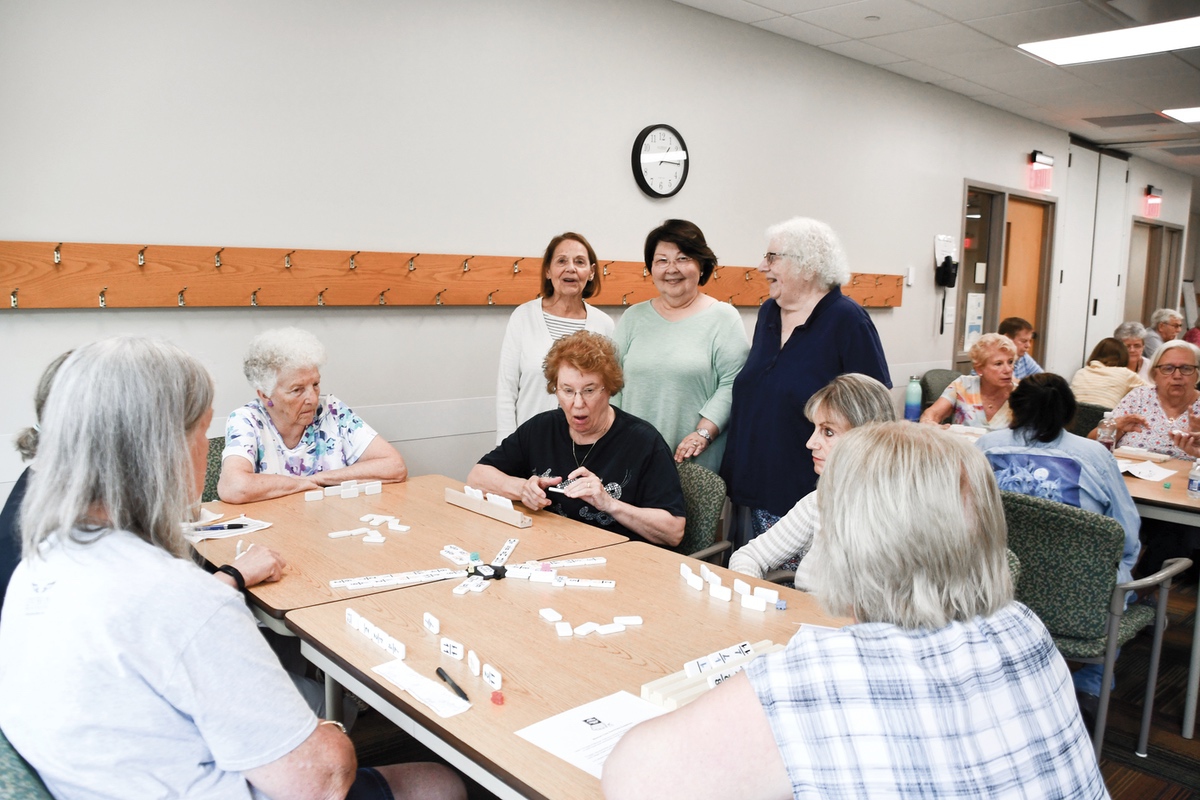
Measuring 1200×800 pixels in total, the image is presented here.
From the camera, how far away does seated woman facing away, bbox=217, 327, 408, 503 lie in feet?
9.18

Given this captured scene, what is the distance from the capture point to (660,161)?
4797mm

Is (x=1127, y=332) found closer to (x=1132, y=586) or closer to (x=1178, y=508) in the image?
(x=1178, y=508)

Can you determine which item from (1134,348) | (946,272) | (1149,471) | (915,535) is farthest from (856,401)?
(946,272)

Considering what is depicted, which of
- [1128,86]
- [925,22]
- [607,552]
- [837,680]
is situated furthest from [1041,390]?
[1128,86]

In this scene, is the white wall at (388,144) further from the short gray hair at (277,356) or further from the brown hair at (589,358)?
the brown hair at (589,358)

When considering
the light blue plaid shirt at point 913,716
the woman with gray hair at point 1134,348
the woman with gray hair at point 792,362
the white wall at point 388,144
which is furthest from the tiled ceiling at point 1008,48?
the light blue plaid shirt at point 913,716

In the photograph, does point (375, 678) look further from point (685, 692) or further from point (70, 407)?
point (70, 407)

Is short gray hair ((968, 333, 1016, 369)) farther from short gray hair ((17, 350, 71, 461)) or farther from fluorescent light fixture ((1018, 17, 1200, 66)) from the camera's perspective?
short gray hair ((17, 350, 71, 461))

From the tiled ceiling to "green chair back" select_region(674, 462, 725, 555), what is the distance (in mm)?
3218

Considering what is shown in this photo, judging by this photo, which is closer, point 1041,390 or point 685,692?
point 685,692

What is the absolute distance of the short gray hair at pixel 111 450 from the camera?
1204 millimetres

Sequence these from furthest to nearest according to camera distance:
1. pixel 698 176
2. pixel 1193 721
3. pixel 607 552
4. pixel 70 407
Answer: pixel 698 176 < pixel 1193 721 < pixel 607 552 < pixel 70 407

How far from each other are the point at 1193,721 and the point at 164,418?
346 cm

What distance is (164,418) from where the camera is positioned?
1.26 m
